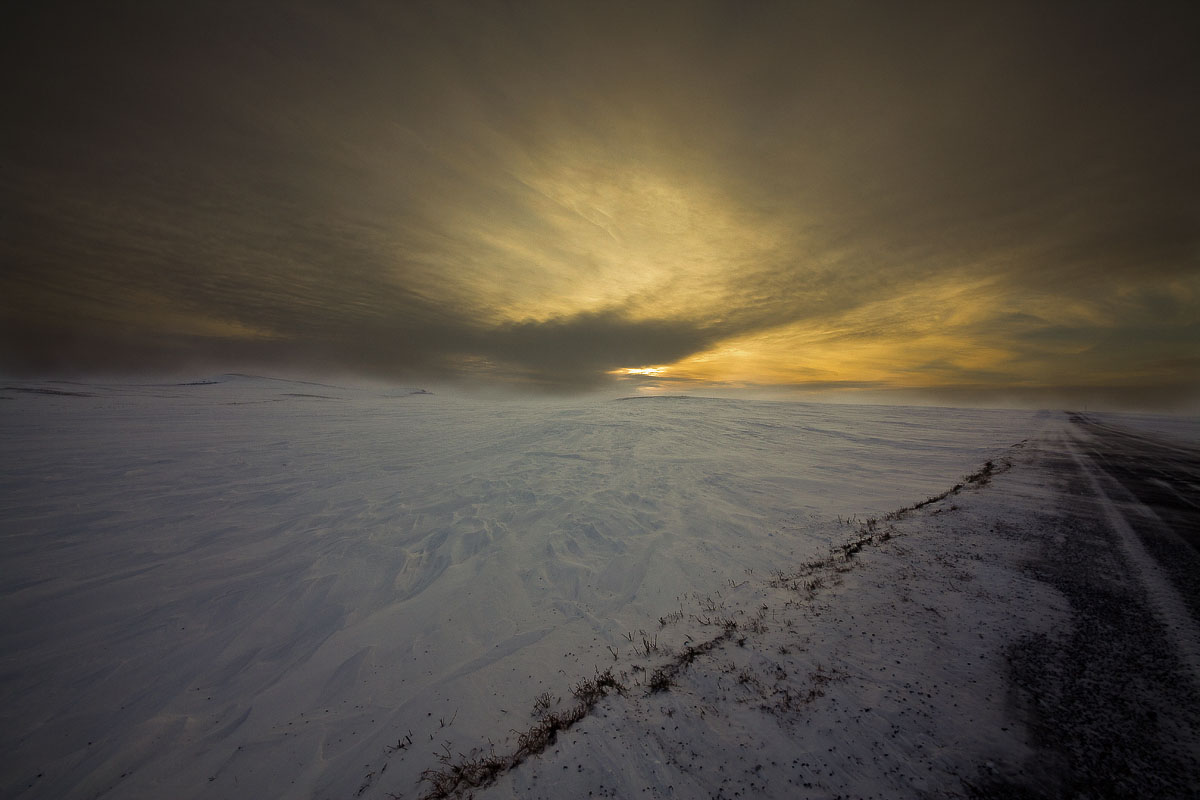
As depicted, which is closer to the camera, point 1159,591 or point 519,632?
point 1159,591

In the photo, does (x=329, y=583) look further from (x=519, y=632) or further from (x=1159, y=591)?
(x=1159, y=591)

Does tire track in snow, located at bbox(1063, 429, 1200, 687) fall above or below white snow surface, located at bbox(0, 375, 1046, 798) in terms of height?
above

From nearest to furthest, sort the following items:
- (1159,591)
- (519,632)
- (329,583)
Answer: (1159,591)
(519,632)
(329,583)

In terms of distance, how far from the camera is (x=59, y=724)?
566cm

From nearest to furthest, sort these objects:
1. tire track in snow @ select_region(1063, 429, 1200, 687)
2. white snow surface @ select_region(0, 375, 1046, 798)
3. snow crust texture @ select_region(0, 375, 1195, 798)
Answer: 1. snow crust texture @ select_region(0, 375, 1195, 798)
2. tire track in snow @ select_region(1063, 429, 1200, 687)
3. white snow surface @ select_region(0, 375, 1046, 798)

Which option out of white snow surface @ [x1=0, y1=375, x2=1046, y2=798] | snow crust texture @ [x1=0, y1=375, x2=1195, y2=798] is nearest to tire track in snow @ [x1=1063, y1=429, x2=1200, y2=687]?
snow crust texture @ [x1=0, y1=375, x2=1195, y2=798]

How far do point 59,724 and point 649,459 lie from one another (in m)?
18.6

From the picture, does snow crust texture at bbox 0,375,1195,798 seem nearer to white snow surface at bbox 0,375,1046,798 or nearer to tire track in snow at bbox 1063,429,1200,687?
white snow surface at bbox 0,375,1046,798

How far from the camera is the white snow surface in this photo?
5461mm

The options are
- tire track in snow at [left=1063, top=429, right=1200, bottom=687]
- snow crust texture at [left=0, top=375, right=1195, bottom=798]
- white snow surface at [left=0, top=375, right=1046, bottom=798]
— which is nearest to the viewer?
snow crust texture at [left=0, top=375, right=1195, bottom=798]

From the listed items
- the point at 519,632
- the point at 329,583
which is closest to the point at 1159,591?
the point at 519,632

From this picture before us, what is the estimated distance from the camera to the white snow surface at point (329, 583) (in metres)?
5.46

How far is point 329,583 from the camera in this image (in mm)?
9266

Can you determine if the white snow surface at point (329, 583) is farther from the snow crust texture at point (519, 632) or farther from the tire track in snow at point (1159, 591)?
the tire track in snow at point (1159, 591)
